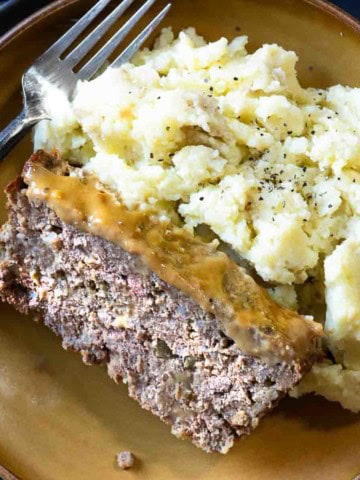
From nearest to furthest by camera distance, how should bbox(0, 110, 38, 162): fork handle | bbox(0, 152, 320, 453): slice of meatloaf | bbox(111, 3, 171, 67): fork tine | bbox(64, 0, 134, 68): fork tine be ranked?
bbox(0, 152, 320, 453): slice of meatloaf, bbox(0, 110, 38, 162): fork handle, bbox(64, 0, 134, 68): fork tine, bbox(111, 3, 171, 67): fork tine

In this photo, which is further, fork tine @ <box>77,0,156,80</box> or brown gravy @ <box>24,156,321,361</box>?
fork tine @ <box>77,0,156,80</box>

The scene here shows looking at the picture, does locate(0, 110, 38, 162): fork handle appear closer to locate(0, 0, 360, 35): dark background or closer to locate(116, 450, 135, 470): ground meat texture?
locate(0, 0, 360, 35): dark background

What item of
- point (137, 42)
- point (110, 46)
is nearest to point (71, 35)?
Answer: point (110, 46)

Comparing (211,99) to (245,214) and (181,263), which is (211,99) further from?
(181,263)

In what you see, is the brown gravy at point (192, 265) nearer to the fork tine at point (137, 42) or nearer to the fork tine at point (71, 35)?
the fork tine at point (71, 35)

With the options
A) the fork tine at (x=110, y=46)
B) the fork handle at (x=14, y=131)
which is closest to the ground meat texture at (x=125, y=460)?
the fork handle at (x=14, y=131)

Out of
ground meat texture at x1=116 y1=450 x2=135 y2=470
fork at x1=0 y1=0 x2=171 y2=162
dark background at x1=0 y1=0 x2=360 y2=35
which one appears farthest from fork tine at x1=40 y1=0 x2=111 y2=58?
ground meat texture at x1=116 y1=450 x2=135 y2=470

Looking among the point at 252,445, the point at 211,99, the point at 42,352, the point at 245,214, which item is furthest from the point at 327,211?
the point at 42,352
